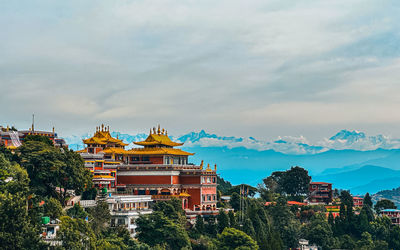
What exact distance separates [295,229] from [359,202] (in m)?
48.9

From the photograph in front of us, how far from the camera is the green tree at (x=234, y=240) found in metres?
57.4

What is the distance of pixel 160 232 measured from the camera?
54.8 m

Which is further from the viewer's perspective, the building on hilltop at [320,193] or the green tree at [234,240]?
the building on hilltop at [320,193]

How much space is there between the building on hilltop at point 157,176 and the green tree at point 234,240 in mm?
8160

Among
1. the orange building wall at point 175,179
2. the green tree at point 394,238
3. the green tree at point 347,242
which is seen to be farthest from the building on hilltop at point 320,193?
the orange building wall at point 175,179

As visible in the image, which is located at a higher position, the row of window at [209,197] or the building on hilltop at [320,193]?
the building on hilltop at [320,193]

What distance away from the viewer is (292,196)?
103188 millimetres

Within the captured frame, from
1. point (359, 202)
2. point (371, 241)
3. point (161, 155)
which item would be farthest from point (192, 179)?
point (359, 202)

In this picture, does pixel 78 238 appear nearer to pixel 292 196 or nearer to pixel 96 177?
pixel 96 177

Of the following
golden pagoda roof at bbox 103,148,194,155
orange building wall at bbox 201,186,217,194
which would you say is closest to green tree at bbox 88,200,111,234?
golden pagoda roof at bbox 103,148,194,155

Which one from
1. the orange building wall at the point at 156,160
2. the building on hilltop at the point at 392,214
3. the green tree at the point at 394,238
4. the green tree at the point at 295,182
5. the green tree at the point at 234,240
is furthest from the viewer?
the green tree at the point at 295,182

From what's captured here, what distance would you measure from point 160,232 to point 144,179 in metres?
14.5

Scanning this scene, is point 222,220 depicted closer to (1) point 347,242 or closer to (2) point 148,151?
(2) point 148,151

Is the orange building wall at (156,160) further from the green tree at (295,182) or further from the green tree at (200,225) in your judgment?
the green tree at (295,182)
